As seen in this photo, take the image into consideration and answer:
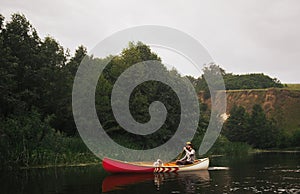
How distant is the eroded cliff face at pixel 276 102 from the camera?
3501 inches

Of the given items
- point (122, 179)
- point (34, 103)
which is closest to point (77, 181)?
point (122, 179)

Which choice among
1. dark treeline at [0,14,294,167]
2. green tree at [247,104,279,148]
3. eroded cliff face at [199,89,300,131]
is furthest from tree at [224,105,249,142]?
eroded cliff face at [199,89,300,131]

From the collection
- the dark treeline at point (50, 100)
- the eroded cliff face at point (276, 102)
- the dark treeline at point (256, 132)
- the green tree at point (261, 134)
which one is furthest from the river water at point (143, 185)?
the eroded cliff face at point (276, 102)

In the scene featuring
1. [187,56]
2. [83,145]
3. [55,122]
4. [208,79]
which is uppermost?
[208,79]

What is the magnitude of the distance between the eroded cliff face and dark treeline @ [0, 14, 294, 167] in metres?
46.9

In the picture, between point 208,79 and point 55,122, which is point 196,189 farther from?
point 208,79

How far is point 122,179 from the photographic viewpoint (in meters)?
20.7

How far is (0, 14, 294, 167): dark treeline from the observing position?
28.4 m

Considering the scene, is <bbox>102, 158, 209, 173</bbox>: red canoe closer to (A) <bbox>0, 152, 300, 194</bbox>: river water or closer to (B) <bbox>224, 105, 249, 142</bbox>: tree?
(A) <bbox>0, 152, 300, 194</bbox>: river water

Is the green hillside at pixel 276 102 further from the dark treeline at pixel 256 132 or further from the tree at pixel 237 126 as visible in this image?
the tree at pixel 237 126

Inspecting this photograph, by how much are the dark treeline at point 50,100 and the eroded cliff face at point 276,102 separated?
4689 centimetres

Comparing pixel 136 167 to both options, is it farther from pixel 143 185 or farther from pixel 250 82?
pixel 250 82

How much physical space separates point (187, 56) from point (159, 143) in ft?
33.2

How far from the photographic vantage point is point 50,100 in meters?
36.6
